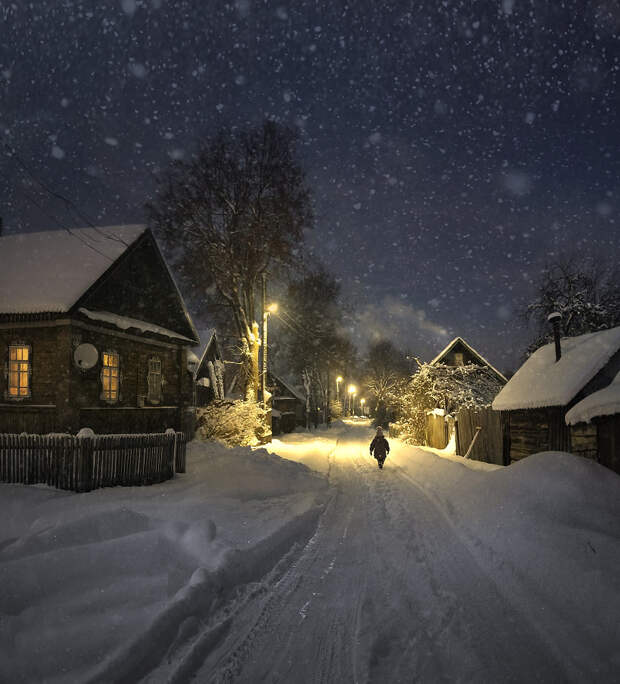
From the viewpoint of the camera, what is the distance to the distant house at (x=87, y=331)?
44.1 feet

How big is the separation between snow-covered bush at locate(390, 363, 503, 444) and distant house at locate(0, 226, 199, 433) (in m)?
13.3

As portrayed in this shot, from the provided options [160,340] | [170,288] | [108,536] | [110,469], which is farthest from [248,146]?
[108,536]

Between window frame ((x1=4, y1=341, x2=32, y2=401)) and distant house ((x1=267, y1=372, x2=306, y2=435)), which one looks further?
distant house ((x1=267, y1=372, x2=306, y2=435))

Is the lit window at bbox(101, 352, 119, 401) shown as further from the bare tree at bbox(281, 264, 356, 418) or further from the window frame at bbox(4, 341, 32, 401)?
the bare tree at bbox(281, 264, 356, 418)

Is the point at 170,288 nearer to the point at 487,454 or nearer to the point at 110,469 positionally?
the point at 110,469

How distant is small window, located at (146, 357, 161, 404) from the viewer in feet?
58.3

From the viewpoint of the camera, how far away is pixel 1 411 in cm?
1384

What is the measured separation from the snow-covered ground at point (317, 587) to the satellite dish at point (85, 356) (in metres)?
5.78

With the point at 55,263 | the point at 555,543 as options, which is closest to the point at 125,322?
the point at 55,263

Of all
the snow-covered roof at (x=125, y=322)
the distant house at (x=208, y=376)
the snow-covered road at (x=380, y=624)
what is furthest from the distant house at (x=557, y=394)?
the distant house at (x=208, y=376)

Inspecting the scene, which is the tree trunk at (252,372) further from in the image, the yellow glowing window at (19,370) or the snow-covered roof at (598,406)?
the snow-covered roof at (598,406)

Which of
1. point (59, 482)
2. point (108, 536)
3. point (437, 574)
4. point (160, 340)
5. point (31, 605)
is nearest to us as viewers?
point (31, 605)

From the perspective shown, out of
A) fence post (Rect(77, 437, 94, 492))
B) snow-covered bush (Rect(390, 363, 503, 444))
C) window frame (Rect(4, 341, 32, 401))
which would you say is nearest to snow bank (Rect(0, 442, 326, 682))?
fence post (Rect(77, 437, 94, 492))

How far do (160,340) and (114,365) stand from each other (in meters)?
2.76
